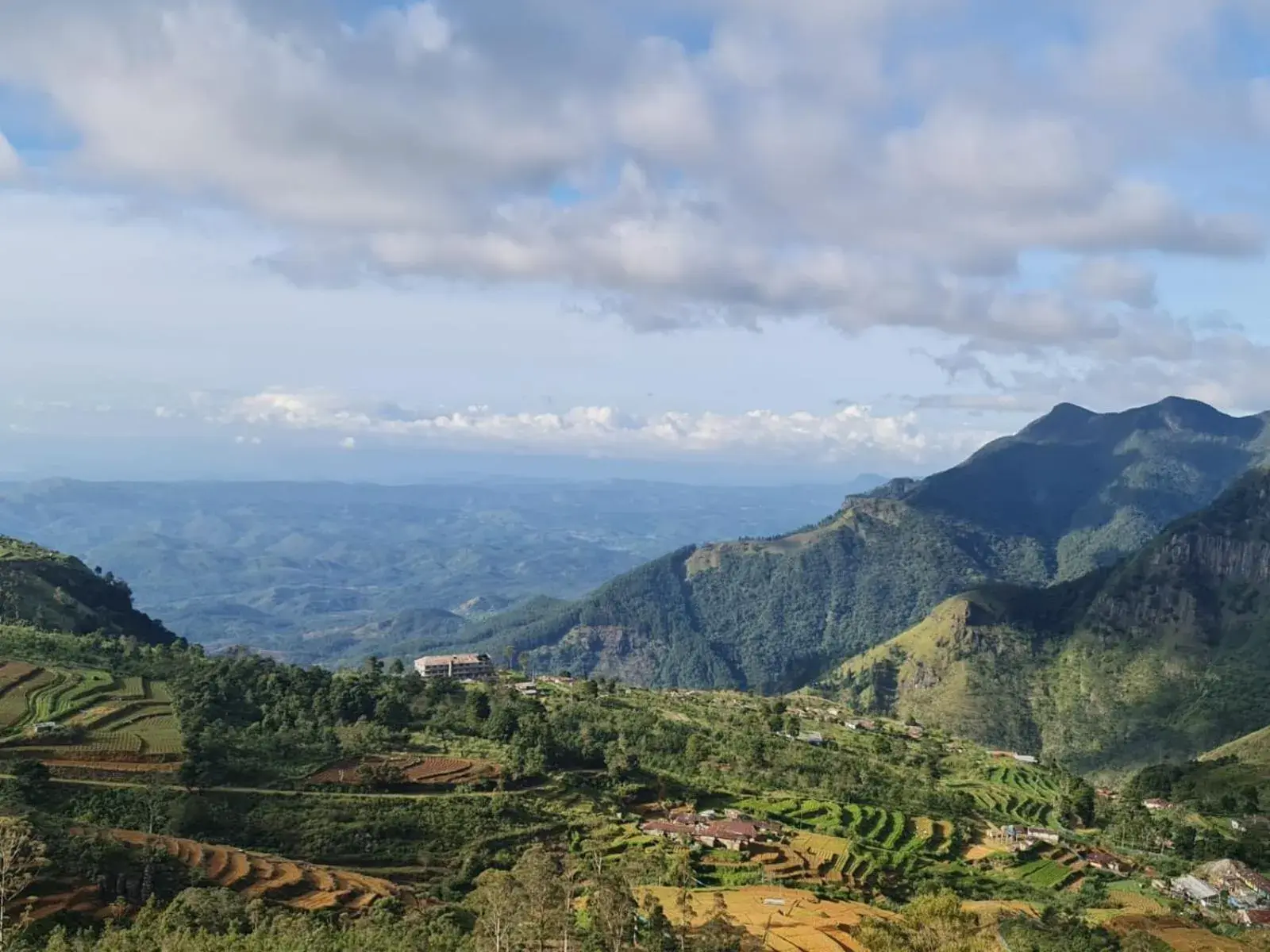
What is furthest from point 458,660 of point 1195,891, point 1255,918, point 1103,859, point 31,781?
point 1255,918

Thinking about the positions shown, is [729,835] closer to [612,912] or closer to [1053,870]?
[1053,870]

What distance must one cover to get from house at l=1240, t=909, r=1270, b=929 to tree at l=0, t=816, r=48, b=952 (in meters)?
61.5

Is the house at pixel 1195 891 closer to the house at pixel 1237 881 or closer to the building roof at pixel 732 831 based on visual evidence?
the house at pixel 1237 881

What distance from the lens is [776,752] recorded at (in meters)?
93.2

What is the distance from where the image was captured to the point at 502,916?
109 ft

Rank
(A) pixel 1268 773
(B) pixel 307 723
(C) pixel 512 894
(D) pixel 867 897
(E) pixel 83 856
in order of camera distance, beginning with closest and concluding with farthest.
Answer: (C) pixel 512 894
(E) pixel 83 856
(D) pixel 867 897
(B) pixel 307 723
(A) pixel 1268 773

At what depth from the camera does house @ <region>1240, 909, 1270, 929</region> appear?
56.2 metres

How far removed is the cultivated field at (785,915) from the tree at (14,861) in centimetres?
2600

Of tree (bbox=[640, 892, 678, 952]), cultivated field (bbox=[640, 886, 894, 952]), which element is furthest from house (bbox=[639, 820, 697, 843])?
tree (bbox=[640, 892, 678, 952])

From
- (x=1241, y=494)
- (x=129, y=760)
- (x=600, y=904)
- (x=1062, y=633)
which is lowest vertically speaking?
(x=1062, y=633)

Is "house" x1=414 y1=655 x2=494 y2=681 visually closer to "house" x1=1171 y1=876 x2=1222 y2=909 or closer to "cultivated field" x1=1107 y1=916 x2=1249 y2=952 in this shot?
"house" x1=1171 y1=876 x2=1222 y2=909

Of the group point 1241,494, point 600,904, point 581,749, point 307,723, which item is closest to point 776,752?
point 581,749

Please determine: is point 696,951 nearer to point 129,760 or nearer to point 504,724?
point 129,760

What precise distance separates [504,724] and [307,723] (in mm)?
15666
